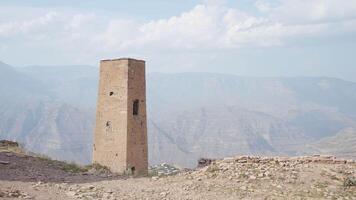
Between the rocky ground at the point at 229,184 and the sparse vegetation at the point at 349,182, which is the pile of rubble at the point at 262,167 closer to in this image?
the rocky ground at the point at 229,184

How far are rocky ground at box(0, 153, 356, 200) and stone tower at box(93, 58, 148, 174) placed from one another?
6400 mm

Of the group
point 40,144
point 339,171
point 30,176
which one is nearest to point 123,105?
point 30,176

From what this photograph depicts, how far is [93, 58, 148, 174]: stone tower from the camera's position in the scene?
23.8 metres

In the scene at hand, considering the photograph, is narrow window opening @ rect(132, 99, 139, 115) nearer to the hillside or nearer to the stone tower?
the stone tower

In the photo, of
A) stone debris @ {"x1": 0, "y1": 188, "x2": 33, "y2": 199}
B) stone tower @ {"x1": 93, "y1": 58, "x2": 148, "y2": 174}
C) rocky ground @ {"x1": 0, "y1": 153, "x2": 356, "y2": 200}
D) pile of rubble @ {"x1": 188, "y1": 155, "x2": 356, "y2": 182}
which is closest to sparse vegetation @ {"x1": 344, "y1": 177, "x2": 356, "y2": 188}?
rocky ground @ {"x1": 0, "y1": 153, "x2": 356, "y2": 200}

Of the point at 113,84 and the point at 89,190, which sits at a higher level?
the point at 113,84

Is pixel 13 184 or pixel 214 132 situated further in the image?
pixel 214 132

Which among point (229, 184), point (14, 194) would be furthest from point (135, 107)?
point (14, 194)

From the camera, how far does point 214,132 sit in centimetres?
18788

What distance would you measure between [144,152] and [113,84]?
3.70 metres

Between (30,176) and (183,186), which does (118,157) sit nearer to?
(30,176)

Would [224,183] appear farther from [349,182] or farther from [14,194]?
Answer: [14,194]

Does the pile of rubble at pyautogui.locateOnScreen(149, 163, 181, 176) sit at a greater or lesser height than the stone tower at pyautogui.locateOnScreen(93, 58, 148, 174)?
lesser

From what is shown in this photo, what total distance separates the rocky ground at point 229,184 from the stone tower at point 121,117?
6400 mm
